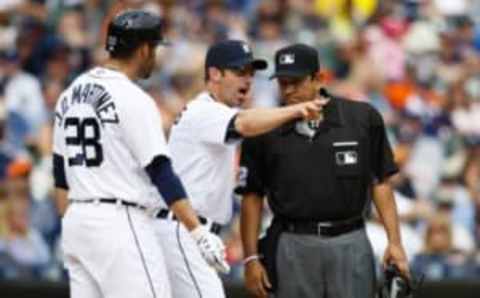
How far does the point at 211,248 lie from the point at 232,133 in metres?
0.88

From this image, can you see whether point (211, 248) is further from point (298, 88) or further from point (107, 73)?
point (298, 88)

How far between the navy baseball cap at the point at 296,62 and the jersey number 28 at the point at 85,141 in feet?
4.32

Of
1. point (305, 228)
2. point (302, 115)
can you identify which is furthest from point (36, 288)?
point (302, 115)

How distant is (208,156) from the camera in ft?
25.2

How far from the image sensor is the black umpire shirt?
310 inches

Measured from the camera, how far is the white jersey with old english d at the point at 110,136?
682 centimetres

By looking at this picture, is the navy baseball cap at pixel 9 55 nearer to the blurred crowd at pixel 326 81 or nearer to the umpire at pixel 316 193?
the blurred crowd at pixel 326 81

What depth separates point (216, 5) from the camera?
44.6 ft

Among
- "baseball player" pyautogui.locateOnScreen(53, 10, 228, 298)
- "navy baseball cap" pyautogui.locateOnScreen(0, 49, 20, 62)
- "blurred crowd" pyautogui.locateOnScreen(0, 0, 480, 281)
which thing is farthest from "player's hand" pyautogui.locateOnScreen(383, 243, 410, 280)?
"navy baseball cap" pyautogui.locateOnScreen(0, 49, 20, 62)

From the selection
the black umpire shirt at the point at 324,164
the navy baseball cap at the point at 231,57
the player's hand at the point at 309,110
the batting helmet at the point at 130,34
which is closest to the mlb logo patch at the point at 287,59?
the navy baseball cap at the point at 231,57

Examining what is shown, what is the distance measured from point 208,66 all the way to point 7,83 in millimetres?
5683

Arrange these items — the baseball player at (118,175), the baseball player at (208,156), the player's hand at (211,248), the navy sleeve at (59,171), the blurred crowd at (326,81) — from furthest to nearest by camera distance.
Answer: the blurred crowd at (326,81), the baseball player at (208,156), the navy sleeve at (59,171), the baseball player at (118,175), the player's hand at (211,248)

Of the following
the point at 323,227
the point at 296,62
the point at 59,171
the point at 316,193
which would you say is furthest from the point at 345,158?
the point at 59,171

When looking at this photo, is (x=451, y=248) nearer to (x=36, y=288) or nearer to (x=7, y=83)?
(x=36, y=288)
